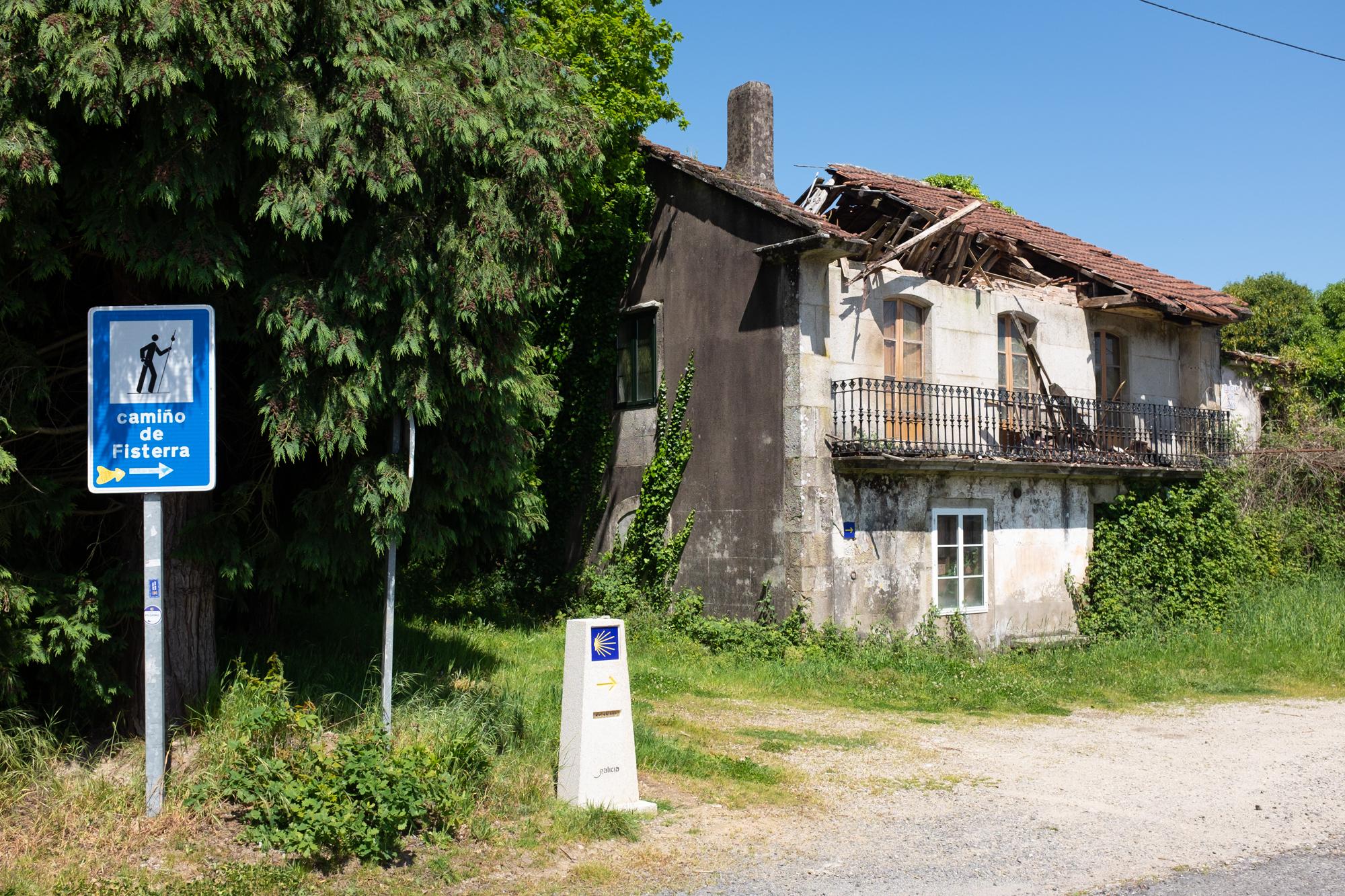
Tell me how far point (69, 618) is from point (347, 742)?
1.99 m

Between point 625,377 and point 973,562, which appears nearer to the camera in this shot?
point 973,562

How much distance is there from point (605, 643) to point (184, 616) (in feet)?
9.47

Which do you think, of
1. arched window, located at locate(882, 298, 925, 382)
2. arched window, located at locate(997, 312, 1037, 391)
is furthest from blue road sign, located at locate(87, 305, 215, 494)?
arched window, located at locate(997, 312, 1037, 391)

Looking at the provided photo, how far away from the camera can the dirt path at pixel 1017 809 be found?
6.22 meters

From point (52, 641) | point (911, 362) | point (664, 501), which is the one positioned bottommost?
point (52, 641)

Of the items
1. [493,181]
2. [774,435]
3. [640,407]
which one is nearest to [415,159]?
[493,181]

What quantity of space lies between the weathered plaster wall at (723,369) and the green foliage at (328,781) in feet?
29.7

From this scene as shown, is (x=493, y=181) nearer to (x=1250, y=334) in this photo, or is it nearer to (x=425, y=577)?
(x=425, y=577)

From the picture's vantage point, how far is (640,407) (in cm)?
1808

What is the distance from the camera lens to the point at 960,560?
1648 centimetres

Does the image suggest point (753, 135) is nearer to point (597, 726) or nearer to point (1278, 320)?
point (597, 726)

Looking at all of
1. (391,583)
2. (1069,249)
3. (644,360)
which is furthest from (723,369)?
(391,583)

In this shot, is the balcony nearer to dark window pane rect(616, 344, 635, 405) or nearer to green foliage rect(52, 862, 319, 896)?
dark window pane rect(616, 344, 635, 405)

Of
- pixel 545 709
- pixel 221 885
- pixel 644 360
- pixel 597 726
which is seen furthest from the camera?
pixel 644 360
